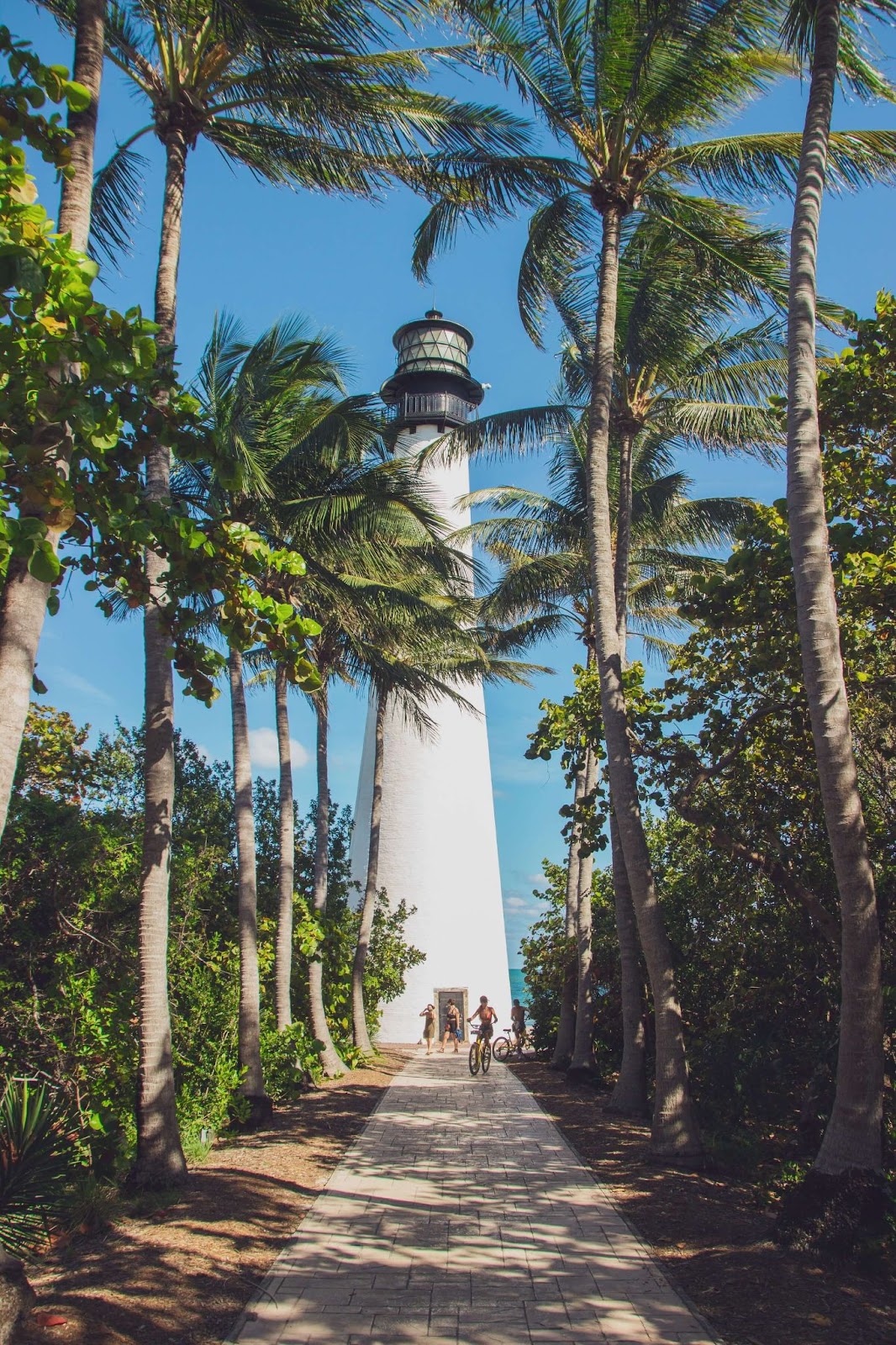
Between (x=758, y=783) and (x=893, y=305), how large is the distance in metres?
4.58

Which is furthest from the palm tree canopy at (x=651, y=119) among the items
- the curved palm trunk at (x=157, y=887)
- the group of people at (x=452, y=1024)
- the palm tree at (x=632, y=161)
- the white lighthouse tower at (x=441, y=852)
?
the group of people at (x=452, y=1024)

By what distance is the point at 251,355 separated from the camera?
36.8 feet

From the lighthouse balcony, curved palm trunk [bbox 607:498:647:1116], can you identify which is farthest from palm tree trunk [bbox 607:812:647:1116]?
the lighthouse balcony

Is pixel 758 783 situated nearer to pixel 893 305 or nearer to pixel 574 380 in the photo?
pixel 893 305

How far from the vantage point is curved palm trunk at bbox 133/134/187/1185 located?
7141 millimetres

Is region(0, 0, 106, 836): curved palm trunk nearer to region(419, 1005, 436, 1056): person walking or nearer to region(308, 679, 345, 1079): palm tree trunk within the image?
region(308, 679, 345, 1079): palm tree trunk

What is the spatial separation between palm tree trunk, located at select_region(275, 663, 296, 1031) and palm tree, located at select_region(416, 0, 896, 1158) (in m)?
4.86

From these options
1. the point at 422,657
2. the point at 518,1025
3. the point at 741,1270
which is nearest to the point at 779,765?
the point at 741,1270

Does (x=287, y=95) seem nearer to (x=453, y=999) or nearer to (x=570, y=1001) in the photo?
(x=570, y=1001)

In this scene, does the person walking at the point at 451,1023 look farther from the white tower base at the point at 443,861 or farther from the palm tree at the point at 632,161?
the palm tree at the point at 632,161

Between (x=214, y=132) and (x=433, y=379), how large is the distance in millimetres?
18937

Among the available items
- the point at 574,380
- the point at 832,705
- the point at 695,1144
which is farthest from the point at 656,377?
the point at 695,1144

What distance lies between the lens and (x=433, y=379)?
1095 inches

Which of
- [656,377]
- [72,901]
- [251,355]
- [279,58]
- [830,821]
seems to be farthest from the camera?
[656,377]
